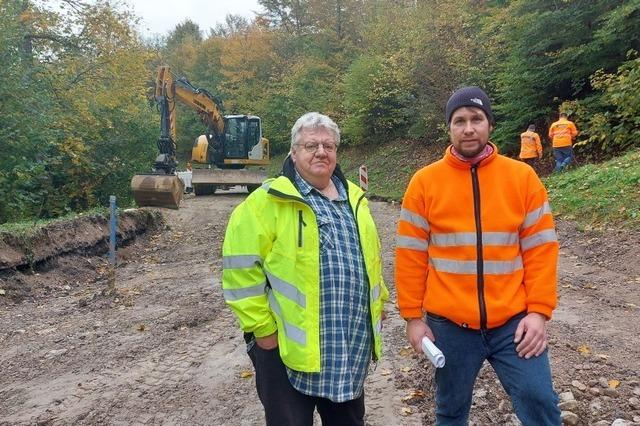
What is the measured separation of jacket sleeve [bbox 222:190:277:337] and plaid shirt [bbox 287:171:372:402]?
248 millimetres

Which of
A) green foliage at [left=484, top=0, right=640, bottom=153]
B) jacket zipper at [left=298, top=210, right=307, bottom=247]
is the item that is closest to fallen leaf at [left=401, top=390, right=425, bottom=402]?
jacket zipper at [left=298, top=210, right=307, bottom=247]

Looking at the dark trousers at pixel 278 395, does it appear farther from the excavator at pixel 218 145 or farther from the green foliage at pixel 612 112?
the excavator at pixel 218 145

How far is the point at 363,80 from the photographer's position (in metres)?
26.4

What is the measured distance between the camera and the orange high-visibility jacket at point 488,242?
8.20ft

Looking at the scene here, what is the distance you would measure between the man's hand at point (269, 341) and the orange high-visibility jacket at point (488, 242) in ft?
2.46

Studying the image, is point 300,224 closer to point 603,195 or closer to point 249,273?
point 249,273

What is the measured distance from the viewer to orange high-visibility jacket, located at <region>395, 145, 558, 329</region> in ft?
8.20

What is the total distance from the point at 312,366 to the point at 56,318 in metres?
5.66

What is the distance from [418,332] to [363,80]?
81.3 feet

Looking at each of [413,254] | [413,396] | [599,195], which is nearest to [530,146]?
[599,195]

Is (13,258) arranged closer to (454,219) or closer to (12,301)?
(12,301)

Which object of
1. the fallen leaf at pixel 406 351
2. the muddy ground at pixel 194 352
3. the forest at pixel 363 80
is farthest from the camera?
the forest at pixel 363 80

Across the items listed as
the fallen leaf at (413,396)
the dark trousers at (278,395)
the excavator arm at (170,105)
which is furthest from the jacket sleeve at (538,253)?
the excavator arm at (170,105)

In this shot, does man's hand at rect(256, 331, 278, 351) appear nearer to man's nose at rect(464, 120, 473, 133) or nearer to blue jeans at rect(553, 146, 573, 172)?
man's nose at rect(464, 120, 473, 133)
